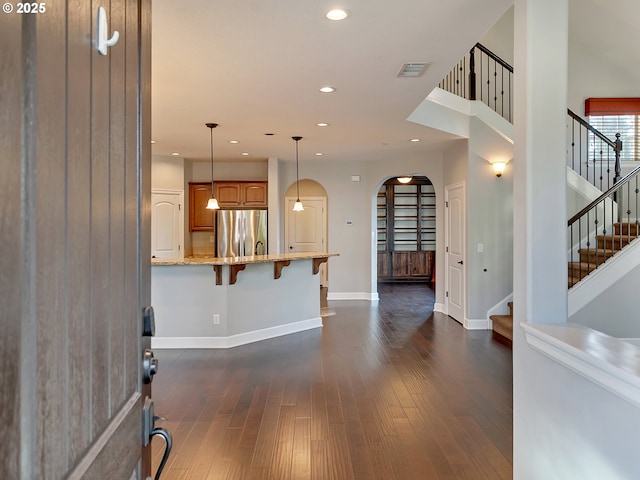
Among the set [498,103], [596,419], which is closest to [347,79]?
[596,419]

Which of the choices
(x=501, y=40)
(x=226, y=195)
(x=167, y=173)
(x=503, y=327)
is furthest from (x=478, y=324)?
(x=167, y=173)

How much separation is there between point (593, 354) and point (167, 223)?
283 inches

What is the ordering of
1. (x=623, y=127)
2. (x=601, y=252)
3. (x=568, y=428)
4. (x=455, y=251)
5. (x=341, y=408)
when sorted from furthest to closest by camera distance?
(x=623, y=127), (x=455, y=251), (x=601, y=252), (x=341, y=408), (x=568, y=428)

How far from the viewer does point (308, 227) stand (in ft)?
29.3

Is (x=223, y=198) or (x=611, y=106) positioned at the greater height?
(x=611, y=106)

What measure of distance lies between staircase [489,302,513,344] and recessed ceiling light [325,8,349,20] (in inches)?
170

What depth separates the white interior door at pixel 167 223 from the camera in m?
7.52

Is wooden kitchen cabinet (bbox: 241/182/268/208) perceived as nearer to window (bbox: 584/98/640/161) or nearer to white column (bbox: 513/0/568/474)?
window (bbox: 584/98/640/161)

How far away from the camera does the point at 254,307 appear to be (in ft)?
17.8

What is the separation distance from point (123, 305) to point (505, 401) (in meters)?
3.40

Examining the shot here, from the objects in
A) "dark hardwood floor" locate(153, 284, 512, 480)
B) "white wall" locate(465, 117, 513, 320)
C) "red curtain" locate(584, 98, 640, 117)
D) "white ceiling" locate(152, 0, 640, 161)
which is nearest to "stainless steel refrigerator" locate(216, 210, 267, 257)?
"white ceiling" locate(152, 0, 640, 161)

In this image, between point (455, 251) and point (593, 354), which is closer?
point (593, 354)

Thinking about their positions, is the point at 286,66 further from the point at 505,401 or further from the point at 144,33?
the point at 505,401

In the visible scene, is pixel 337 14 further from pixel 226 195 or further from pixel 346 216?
pixel 346 216
